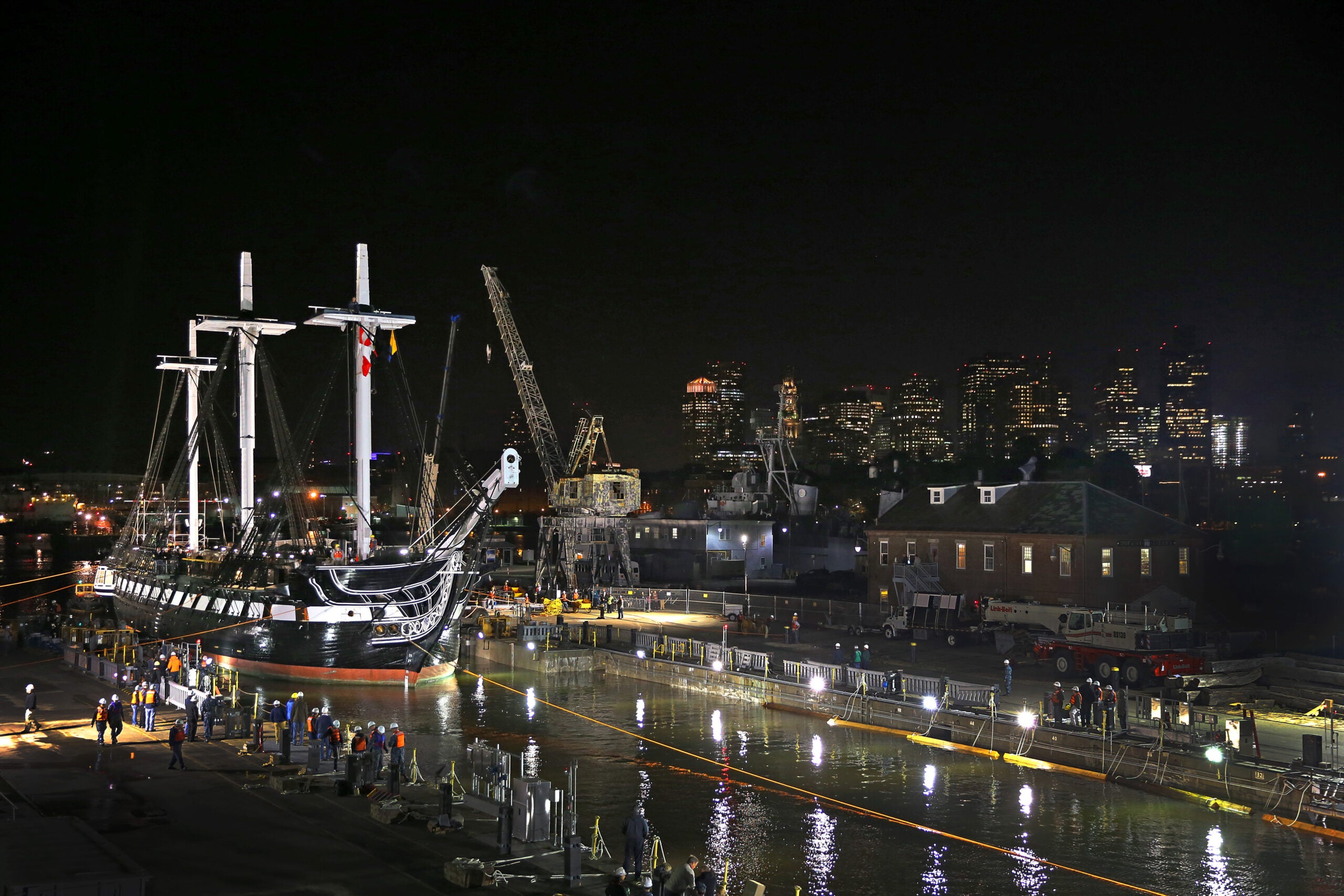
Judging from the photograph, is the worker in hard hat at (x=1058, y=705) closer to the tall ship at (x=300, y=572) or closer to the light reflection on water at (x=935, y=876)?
the light reflection on water at (x=935, y=876)

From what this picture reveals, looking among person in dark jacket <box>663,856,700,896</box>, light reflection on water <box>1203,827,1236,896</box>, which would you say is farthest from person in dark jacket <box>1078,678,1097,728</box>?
person in dark jacket <box>663,856,700,896</box>

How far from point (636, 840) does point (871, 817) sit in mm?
7824

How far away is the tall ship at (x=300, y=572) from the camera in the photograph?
1750 inches

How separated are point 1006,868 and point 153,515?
260 feet

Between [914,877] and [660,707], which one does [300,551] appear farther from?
[914,877]

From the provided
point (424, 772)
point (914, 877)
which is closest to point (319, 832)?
point (424, 772)

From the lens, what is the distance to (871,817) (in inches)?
901

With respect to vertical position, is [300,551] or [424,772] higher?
[300,551]

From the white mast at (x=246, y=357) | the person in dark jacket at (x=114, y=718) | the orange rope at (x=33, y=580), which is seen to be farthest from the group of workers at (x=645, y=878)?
the orange rope at (x=33, y=580)

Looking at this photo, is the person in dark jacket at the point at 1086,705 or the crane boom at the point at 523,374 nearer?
the person in dark jacket at the point at 1086,705

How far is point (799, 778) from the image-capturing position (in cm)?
2642

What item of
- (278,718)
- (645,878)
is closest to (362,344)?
(278,718)

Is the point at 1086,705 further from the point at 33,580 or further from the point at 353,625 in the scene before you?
the point at 33,580

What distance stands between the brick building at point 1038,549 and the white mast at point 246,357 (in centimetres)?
3927
